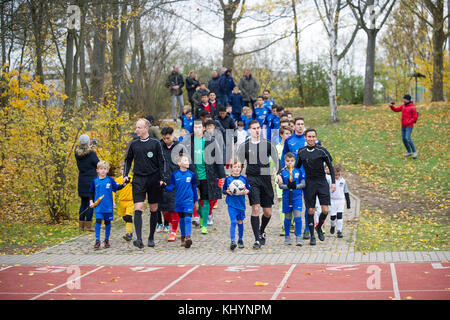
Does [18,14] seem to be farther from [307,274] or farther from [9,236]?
[307,274]

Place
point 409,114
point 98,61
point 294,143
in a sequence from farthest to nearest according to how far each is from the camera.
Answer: point 98,61, point 409,114, point 294,143

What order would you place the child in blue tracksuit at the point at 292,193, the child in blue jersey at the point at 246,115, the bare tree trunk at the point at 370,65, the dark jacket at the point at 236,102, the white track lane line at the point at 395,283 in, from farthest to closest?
the bare tree trunk at the point at 370,65 → the dark jacket at the point at 236,102 → the child in blue jersey at the point at 246,115 → the child in blue tracksuit at the point at 292,193 → the white track lane line at the point at 395,283

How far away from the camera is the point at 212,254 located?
10297 millimetres

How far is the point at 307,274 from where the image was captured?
838 cm

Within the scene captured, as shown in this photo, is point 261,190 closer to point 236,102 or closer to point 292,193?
point 292,193

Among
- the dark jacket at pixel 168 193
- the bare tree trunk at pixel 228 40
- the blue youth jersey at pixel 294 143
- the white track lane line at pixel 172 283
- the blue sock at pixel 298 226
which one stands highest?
the bare tree trunk at pixel 228 40

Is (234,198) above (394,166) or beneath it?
above

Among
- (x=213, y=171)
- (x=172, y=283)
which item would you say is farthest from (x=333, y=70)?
(x=172, y=283)

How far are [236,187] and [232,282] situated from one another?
2.53m

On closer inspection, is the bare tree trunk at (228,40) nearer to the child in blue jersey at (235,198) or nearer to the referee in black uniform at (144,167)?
the referee in black uniform at (144,167)

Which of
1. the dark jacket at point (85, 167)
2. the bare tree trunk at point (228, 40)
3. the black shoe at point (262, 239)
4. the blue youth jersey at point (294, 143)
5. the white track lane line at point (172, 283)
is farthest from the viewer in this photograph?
the bare tree trunk at point (228, 40)

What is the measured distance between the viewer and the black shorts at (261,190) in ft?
34.7

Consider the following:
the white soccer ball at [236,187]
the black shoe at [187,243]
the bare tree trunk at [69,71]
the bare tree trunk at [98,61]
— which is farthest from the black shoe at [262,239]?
the bare tree trunk at [98,61]

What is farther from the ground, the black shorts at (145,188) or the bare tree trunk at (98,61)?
the bare tree trunk at (98,61)
